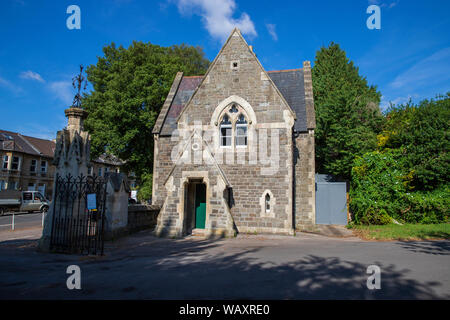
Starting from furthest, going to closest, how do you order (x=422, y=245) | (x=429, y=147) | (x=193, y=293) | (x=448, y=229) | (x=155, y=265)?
(x=429, y=147) < (x=448, y=229) < (x=422, y=245) < (x=155, y=265) < (x=193, y=293)

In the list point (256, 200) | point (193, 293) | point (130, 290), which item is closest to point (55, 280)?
point (130, 290)

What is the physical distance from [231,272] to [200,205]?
7.58m

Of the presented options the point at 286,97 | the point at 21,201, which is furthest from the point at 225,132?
the point at 21,201

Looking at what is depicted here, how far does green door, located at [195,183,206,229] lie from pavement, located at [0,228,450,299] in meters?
3.69

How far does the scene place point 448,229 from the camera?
12.0 meters

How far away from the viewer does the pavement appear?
15.5 ft

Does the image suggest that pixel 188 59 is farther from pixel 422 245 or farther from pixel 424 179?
pixel 422 245

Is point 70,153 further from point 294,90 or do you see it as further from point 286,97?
point 294,90

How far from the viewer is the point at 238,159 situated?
13508mm

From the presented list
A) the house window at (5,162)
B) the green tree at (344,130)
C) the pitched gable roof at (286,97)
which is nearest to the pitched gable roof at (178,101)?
the pitched gable roof at (286,97)

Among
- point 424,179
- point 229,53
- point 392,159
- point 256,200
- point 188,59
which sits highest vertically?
point 188,59

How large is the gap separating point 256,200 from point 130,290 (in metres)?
Answer: 8.79
